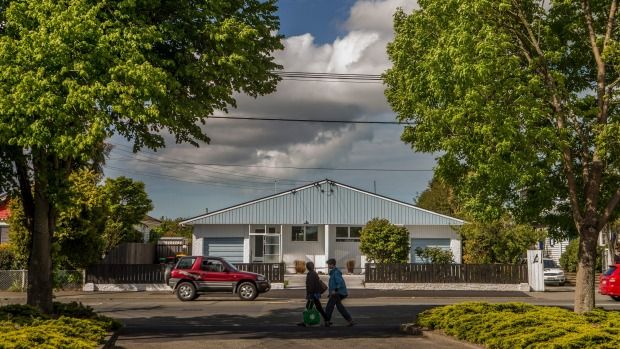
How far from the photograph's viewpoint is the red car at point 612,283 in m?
26.0

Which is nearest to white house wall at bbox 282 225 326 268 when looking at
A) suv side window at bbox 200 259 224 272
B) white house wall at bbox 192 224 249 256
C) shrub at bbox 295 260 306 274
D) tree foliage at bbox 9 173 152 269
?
shrub at bbox 295 260 306 274

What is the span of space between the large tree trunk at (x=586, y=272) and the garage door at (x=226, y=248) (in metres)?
25.3

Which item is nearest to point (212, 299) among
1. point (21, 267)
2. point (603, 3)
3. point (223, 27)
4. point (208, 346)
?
point (21, 267)

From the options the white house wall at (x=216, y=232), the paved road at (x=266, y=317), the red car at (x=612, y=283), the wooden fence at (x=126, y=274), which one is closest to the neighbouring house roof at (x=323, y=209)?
the white house wall at (x=216, y=232)

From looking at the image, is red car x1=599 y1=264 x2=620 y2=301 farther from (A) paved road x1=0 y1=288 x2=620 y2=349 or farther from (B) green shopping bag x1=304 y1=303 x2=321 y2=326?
(B) green shopping bag x1=304 y1=303 x2=321 y2=326

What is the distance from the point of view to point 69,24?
10.9 m

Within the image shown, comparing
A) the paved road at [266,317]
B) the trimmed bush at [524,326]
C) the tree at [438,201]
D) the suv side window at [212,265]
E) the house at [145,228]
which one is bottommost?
the paved road at [266,317]

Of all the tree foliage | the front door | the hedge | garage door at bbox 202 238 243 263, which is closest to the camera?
the hedge

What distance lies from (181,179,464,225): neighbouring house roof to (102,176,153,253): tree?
3.21 meters

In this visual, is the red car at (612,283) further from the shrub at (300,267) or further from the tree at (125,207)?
the tree at (125,207)

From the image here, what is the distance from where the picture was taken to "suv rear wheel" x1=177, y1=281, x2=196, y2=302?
25.0 metres

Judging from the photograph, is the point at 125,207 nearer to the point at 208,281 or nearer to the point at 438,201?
the point at 208,281

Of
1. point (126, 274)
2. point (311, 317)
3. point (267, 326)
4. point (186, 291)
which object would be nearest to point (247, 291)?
point (186, 291)

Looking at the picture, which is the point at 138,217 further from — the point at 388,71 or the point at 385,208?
the point at 388,71
